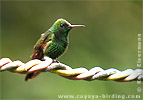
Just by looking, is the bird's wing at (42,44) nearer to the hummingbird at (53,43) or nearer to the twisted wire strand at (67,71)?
the hummingbird at (53,43)

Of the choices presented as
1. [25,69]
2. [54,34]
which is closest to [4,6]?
[54,34]

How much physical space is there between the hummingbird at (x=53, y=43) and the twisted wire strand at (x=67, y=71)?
2.21ft

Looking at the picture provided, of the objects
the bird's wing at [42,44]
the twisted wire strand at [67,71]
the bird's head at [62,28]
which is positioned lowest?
the twisted wire strand at [67,71]

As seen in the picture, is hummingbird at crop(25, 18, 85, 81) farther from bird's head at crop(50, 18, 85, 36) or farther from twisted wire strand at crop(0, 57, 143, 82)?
twisted wire strand at crop(0, 57, 143, 82)

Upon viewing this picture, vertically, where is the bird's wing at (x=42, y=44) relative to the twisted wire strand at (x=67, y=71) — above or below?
above

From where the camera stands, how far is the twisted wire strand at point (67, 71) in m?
1.63

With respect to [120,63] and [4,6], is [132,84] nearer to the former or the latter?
[120,63]

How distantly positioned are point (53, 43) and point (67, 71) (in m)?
0.74

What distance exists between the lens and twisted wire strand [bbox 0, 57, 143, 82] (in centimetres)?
163

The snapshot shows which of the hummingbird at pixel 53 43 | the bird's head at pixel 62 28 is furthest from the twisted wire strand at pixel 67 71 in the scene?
the bird's head at pixel 62 28

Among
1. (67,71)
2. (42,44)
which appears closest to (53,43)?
(42,44)

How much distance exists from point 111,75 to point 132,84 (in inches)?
72.0

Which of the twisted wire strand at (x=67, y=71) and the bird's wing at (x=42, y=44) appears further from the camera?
the bird's wing at (x=42, y=44)

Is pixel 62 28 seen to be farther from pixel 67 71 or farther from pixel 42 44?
pixel 67 71
